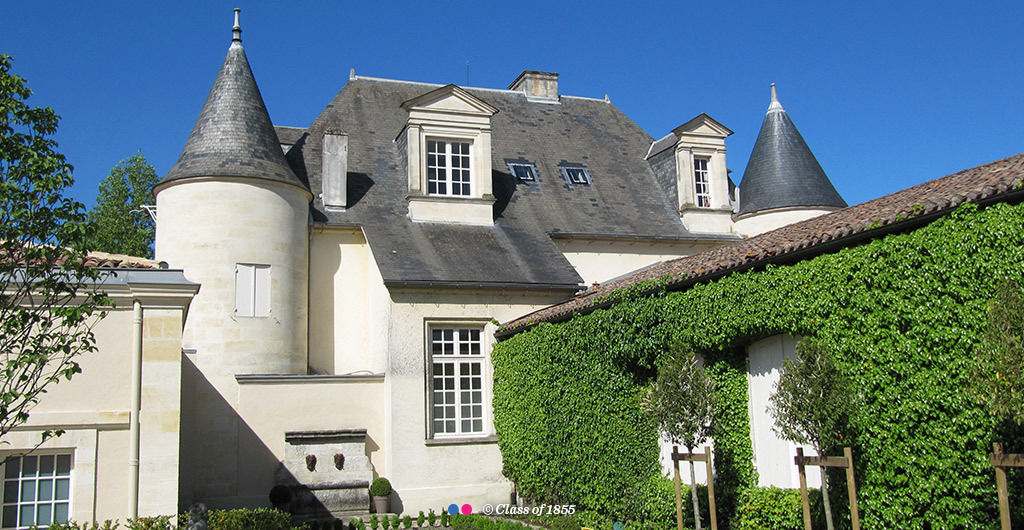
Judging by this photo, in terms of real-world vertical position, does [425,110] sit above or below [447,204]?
above

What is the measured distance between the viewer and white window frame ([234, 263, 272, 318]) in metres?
16.5

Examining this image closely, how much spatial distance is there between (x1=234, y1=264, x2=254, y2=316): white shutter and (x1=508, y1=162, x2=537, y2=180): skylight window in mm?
7063

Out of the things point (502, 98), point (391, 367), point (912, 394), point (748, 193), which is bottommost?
point (912, 394)

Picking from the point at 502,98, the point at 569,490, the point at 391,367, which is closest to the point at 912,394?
the point at 569,490

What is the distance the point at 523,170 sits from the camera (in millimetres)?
21219

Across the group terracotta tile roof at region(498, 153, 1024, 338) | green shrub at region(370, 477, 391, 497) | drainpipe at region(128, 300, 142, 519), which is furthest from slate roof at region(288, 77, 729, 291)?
drainpipe at region(128, 300, 142, 519)

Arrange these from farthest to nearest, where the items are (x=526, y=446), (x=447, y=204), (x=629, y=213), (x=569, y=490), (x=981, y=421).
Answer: (x=629, y=213) → (x=447, y=204) → (x=526, y=446) → (x=569, y=490) → (x=981, y=421)

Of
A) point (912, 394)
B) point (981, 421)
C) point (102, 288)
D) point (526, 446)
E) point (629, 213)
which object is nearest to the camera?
point (981, 421)

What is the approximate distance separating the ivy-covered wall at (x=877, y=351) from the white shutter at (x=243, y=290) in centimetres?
706

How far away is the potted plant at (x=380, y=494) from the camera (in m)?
15.6

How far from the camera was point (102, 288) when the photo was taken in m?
10.5

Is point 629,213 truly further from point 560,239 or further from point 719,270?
point 719,270

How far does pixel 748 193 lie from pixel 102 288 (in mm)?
15415

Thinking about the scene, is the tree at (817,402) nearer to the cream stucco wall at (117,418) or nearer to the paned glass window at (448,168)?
the cream stucco wall at (117,418)
